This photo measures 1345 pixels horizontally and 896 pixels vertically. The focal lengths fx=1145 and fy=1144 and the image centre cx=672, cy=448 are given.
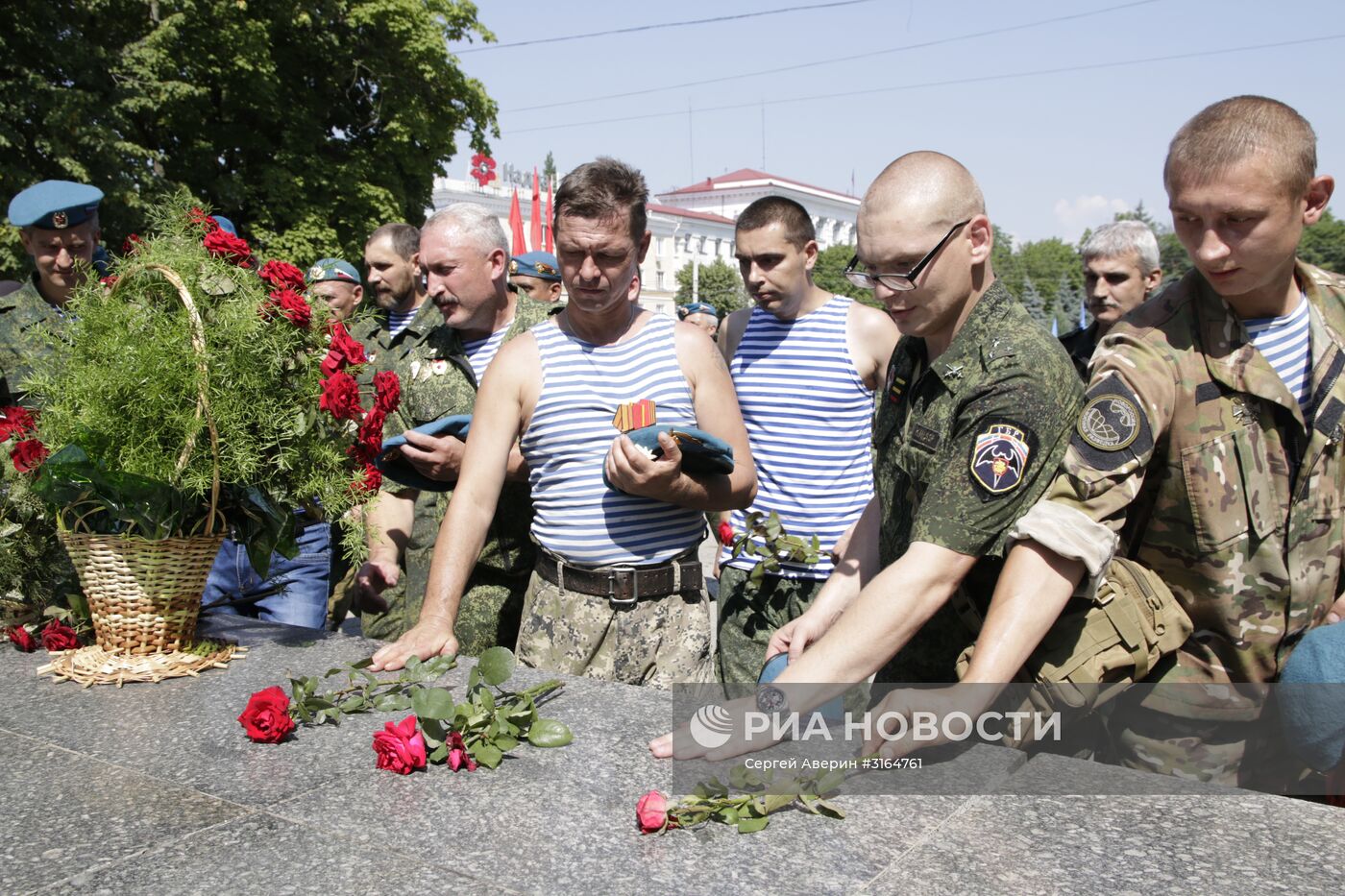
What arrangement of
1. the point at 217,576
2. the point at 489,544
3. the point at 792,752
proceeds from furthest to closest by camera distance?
the point at 217,576, the point at 489,544, the point at 792,752

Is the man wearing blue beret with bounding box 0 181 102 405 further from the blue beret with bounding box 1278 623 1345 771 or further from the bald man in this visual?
the blue beret with bounding box 1278 623 1345 771

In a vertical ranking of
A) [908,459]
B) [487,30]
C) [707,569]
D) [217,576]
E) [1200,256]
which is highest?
[487,30]

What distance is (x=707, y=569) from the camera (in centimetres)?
878

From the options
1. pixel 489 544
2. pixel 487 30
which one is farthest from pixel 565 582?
pixel 487 30

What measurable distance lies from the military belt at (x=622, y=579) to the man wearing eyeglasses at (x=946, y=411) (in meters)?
0.78

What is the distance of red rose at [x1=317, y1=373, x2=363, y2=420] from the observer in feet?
8.51

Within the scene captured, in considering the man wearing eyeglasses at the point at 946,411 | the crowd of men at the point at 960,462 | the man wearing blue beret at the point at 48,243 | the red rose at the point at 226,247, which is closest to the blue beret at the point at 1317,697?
the crowd of men at the point at 960,462

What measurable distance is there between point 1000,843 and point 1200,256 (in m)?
1.13

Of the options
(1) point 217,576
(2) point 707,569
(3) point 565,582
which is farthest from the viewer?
(2) point 707,569

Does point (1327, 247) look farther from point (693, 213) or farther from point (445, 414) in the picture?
point (445, 414)

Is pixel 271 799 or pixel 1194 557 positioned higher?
pixel 1194 557

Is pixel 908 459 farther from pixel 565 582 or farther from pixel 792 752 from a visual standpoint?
pixel 565 582

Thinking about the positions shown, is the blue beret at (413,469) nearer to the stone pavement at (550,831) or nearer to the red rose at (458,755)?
the stone pavement at (550,831)

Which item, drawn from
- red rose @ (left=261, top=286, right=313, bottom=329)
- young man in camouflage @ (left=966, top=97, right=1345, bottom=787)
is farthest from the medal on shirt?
young man in camouflage @ (left=966, top=97, right=1345, bottom=787)
